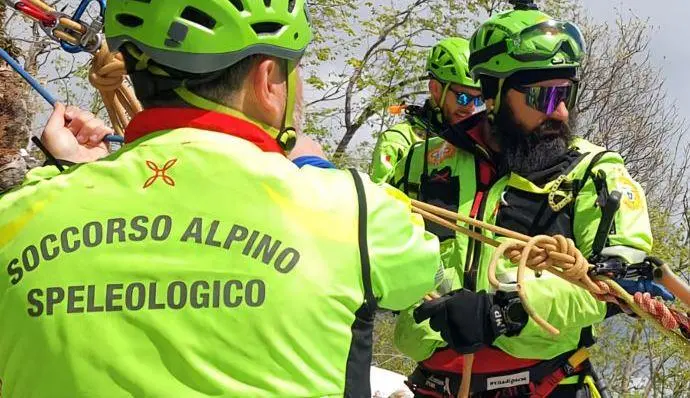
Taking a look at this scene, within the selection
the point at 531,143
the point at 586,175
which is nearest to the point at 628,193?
the point at 586,175

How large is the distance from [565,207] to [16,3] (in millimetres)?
2070

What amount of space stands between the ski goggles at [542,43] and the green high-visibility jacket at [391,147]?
236cm

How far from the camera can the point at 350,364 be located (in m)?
1.81

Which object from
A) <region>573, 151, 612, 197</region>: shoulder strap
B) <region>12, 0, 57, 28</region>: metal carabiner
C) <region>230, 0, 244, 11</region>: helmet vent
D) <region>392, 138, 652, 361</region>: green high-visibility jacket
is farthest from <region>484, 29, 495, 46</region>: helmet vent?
<region>230, 0, 244, 11</region>: helmet vent

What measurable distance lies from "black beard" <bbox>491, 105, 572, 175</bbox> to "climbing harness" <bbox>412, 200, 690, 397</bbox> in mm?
631

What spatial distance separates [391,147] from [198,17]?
4.77 meters

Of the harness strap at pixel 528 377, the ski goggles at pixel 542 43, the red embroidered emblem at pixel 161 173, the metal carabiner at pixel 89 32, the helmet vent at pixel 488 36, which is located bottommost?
the harness strap at pixel 528 377

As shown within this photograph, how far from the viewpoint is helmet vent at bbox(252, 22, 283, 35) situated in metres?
1.90

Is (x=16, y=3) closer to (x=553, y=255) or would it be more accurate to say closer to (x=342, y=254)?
(x=342, y=254)

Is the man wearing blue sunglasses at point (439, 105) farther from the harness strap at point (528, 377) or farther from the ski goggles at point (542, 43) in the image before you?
the harness strap at point (528, 377)

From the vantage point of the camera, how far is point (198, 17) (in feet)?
6.15

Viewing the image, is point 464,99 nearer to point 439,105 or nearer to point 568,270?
point 439,105

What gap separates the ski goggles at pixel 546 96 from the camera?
364 centimetres

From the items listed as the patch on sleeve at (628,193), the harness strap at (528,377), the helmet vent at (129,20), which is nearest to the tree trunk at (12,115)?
the harness strap at (528,377)
